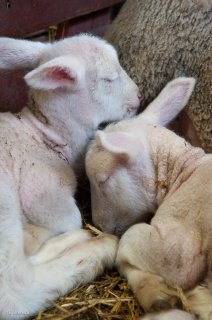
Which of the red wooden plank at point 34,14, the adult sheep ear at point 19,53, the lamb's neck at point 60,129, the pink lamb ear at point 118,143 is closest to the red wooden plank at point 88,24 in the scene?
the red wooden plank at point 34,14

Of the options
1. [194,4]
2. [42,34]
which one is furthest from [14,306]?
[42,34]

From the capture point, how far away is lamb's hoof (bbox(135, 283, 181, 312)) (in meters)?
2.46

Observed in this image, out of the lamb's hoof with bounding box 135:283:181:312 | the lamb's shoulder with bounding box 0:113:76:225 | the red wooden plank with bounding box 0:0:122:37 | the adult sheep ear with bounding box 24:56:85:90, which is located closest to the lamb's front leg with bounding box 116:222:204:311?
the lamb's hoof with bounding box 135:283:181:312

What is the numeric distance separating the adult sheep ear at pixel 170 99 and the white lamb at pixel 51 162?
0.54 ft

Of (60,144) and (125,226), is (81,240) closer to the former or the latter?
(125,226)

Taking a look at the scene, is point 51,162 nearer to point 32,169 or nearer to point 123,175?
point 32,169

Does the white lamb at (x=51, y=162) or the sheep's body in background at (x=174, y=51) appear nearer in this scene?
the white lamb at (x=51, y=162)

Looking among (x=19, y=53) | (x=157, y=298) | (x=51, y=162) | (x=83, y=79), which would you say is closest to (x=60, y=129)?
(x=51, y=162)

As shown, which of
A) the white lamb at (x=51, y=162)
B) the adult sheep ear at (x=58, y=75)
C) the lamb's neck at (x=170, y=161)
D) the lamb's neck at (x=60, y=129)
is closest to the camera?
the white lamb at (x=51, y=162)

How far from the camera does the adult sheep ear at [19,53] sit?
10.5ft

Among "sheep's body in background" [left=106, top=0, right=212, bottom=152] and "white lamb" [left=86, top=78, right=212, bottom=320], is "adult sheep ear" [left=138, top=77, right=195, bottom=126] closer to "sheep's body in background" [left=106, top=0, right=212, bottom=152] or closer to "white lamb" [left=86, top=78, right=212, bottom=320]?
"white lamb" [left=86, top=78, right=212, bottom=320]

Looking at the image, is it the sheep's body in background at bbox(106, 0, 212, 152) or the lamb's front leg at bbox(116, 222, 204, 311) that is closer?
the lamb's front leg at bbox(116, 222, 204, 311)

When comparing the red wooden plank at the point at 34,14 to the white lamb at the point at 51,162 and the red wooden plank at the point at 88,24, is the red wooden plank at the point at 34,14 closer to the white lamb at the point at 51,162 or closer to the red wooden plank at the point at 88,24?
the red wooden plank at the point at 88,24

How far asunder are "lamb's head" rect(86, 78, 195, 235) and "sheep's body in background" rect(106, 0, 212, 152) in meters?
0.33
